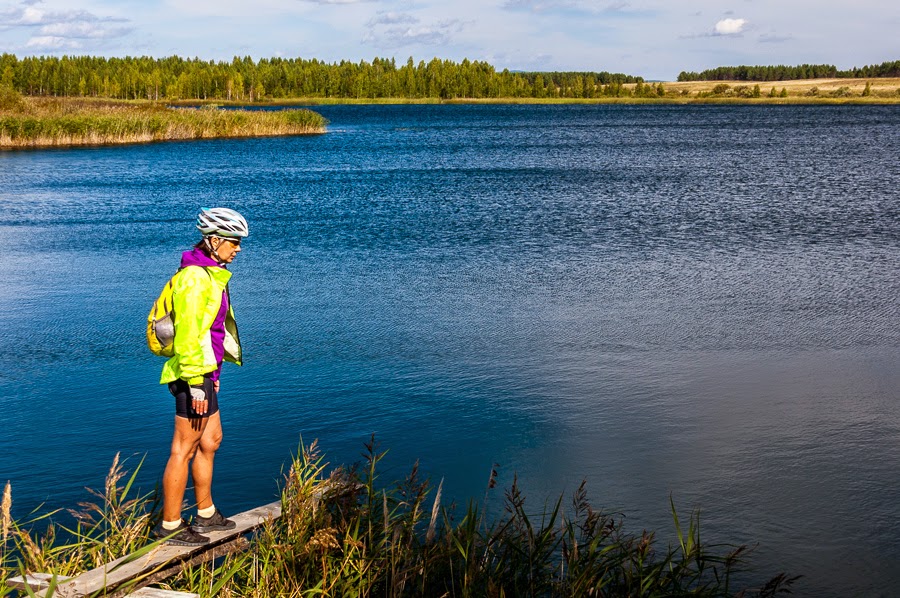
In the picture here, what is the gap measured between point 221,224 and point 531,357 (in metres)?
6.20

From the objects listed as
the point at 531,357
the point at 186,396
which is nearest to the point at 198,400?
the point at 186,396

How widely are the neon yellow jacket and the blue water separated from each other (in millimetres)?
2305

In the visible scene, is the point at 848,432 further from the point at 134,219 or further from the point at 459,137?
the point at 459,137

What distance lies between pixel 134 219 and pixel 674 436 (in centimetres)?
2040

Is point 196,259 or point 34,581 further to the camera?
point 196,259

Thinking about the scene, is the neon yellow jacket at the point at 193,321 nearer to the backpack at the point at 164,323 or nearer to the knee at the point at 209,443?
the backpack at the point at 164,323

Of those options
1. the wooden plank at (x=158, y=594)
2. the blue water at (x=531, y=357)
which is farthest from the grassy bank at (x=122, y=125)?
the wooden plank at (x=158, y=594)

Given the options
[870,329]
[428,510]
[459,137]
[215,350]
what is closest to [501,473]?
[428,510]

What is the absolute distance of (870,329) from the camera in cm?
1259

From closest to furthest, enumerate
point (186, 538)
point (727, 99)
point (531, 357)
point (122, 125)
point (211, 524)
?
point (186, 538) → point (211, 524) → point (531, 357) → point (122, 125) → point (727, 99)

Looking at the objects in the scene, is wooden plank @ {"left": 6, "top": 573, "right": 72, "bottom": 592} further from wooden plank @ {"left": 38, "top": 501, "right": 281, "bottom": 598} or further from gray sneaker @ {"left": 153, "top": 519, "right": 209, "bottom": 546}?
gray sneaker @ {"left": 153, "top": 519, "right": 209, "bottom": 546}

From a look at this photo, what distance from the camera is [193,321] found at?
562cm

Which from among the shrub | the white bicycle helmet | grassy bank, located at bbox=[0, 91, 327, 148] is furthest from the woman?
the shrub

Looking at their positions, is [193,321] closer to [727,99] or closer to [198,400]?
[198,400]
